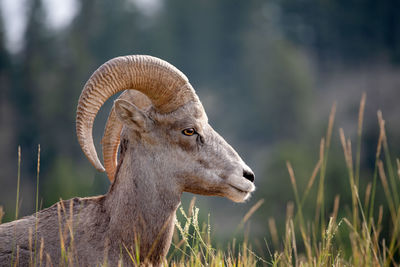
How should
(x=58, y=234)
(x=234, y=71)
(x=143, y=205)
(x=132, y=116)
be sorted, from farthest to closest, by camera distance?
(x=234, y=71), (x=132, y=116), (x=143, y=205), (x=58, y=234)

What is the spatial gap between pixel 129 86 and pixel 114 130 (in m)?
0.69

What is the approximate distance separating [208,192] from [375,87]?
10159 cm

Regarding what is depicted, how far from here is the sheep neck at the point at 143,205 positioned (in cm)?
511

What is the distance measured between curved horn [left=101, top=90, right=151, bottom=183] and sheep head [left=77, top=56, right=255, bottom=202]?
284mm

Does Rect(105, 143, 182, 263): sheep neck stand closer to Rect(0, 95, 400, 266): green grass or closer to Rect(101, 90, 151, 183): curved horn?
Rect(0, 95, 400, 266): green grass

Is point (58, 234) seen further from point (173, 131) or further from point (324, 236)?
point (324, 236)

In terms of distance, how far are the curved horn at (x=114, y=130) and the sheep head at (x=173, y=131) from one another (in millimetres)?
284

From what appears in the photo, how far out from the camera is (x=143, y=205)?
520cm

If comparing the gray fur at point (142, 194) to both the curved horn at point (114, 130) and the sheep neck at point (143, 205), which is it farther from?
the curved horn at point (114, 130)

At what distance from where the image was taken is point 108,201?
5.32 meters

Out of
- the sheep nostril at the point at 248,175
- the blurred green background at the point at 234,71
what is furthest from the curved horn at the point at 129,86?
the blurred green background at the point at 234,71

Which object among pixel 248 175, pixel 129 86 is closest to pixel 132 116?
pixel 129 86

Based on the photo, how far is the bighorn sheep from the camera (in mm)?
5020

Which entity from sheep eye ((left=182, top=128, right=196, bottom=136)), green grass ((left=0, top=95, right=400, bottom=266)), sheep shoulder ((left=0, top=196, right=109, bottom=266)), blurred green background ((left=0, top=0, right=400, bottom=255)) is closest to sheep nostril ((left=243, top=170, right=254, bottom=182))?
green grass ((left=0, top=95, right=400, bottom=266))
